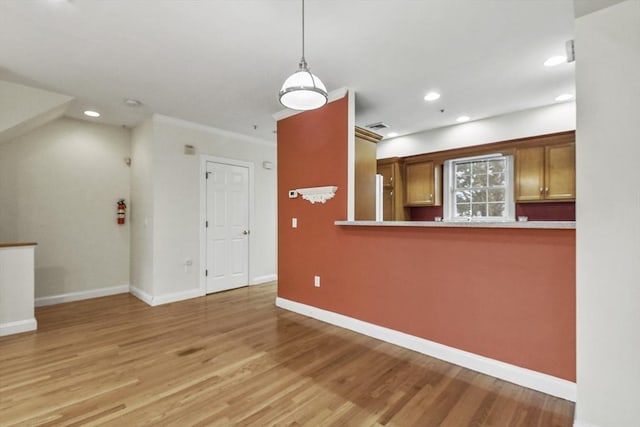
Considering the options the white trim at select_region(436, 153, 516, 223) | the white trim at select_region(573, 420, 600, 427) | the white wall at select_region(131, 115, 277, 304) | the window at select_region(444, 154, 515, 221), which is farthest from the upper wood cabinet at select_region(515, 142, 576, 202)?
the white wall at select_region(131, 115, 277, 304)

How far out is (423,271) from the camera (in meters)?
2.80

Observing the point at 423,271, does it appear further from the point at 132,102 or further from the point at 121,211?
the point at 121,211

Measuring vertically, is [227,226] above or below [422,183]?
below

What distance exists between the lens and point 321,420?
1.84 m

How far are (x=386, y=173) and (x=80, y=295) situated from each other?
17.9ft

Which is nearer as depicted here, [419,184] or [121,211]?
[121,211]

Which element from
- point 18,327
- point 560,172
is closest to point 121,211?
point 18,327

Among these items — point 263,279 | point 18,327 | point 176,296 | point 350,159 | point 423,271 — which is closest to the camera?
point 423,271

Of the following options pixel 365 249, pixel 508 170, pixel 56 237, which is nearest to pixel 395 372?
pixel 365 249

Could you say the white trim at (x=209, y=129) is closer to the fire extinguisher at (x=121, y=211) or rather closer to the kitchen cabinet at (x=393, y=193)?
the fire extinguisher at (x=121, y=211)

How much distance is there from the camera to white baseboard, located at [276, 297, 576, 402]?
6.93 ft

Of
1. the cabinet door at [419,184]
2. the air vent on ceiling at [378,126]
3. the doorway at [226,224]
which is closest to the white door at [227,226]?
the doorway at [226,224]

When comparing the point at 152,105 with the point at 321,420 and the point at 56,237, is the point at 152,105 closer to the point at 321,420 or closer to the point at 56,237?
the point at 56,237

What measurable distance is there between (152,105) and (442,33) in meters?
3.62
